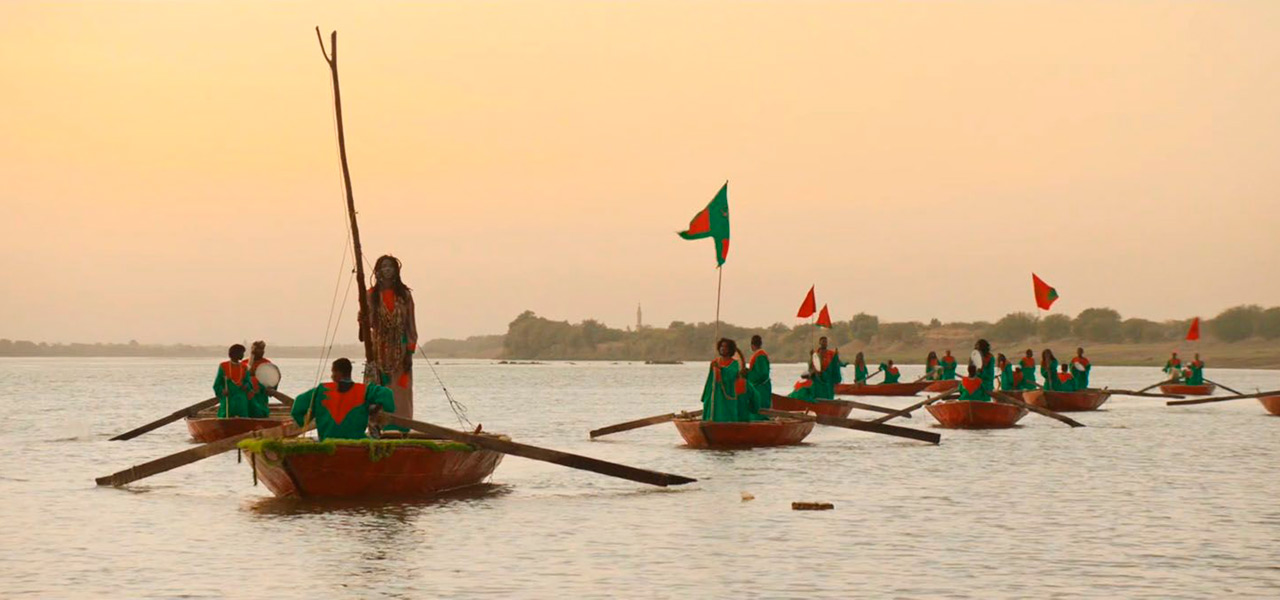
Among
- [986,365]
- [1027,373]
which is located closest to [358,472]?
[986,365]

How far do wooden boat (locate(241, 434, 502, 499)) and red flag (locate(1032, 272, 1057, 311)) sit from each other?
111 feet

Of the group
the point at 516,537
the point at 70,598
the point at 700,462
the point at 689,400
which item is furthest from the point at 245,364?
the point at 689,400

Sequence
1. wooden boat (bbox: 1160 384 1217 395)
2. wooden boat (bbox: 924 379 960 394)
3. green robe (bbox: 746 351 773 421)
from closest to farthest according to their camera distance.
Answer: green robe (bbox: 746 351 773 421)
wooden boat (bbox: 924 379 960 394)
wooden boat (bbox: 1160 384 1217 395)

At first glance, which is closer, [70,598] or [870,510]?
[70,598]

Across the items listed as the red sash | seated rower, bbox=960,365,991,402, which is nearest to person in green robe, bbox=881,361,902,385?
seated rower, bbox=960,365,991,402

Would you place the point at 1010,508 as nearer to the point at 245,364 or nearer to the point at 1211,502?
the point at 1211,502

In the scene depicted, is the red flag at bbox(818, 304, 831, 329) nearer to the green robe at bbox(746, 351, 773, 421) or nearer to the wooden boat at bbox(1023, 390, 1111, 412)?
the wooden boat at bbox(1023, 390, 1111, 412)

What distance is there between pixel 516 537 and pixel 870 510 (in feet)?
18.0

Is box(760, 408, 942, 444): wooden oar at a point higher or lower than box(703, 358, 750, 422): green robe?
lower

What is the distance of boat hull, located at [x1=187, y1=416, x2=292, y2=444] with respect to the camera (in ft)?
102

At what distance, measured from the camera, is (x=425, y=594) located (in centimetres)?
1433

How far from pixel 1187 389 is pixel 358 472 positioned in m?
49.6

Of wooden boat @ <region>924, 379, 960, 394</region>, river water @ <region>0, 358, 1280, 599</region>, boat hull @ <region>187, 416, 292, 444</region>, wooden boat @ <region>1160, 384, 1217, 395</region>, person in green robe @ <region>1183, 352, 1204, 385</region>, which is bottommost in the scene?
river water @ <region>0, 358, 1280, 599</region>

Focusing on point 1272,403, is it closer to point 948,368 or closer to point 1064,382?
point 1064,382
